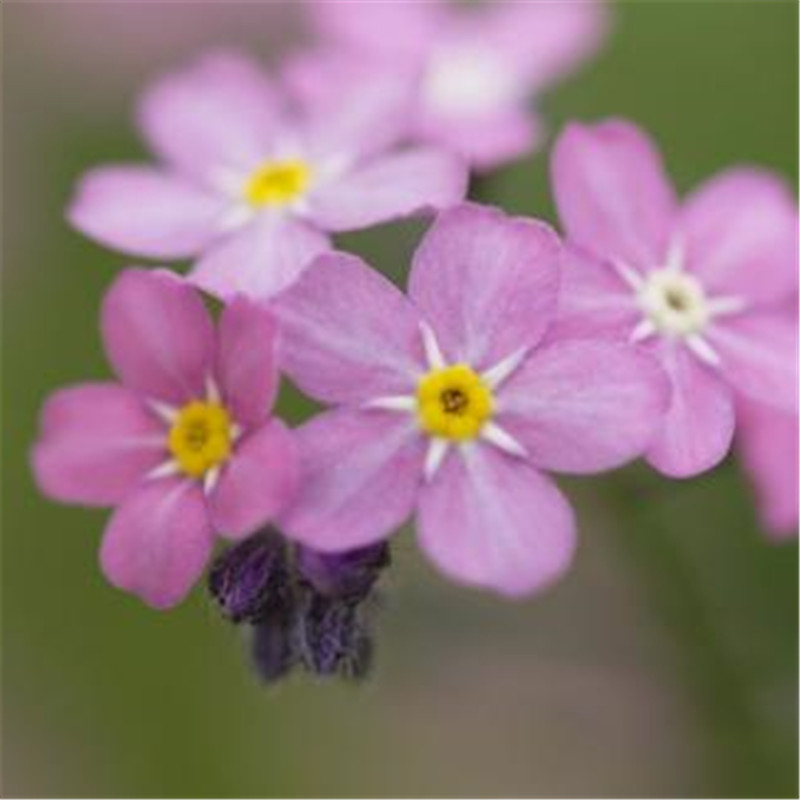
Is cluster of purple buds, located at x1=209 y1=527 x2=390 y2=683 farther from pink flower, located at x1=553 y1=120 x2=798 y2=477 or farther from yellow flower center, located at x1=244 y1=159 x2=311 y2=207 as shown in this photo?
yellow flower center, located at x1=244 y1=159 x2=311 y2=207

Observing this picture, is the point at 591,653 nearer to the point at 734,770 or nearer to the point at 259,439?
the point at 734,770

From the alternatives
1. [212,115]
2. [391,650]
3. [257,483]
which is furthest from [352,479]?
[391,650]

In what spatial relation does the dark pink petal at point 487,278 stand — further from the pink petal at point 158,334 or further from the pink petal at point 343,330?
the pink petal at point 158,334

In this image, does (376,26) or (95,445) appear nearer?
(95,445)

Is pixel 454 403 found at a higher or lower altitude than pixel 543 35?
lower

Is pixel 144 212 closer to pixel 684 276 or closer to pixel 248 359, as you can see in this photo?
pixel 248 359

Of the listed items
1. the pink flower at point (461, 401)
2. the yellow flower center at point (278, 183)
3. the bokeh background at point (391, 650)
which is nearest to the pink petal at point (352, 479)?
the pink flower at point (461, 401)
